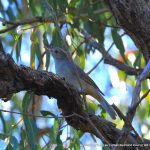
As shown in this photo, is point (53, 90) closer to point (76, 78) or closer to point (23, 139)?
point (23, 139)

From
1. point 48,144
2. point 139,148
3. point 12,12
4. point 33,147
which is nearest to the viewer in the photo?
point 139,148

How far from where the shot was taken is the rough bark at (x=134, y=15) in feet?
11.4

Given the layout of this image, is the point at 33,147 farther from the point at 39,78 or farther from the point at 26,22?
the point at 26,22

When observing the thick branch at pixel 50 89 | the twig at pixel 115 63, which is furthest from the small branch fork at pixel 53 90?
the twig at pixel 115 63

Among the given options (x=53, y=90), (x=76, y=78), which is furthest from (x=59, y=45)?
(x=53, y=90)

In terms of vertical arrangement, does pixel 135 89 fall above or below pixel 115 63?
below

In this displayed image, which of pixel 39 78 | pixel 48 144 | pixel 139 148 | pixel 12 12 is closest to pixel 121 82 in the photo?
pixel 12 12

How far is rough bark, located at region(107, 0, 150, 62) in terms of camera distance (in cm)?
347

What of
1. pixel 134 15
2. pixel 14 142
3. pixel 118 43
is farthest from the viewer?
pixel 118 43

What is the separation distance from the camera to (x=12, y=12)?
5395 millimetres

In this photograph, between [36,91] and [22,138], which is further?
[22,138]

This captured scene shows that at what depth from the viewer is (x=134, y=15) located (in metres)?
3.49

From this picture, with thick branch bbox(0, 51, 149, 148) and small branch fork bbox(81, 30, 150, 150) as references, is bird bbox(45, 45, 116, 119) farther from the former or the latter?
thick branch bbox(0, 51, 149, 148)

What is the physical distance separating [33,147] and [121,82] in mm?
2080
